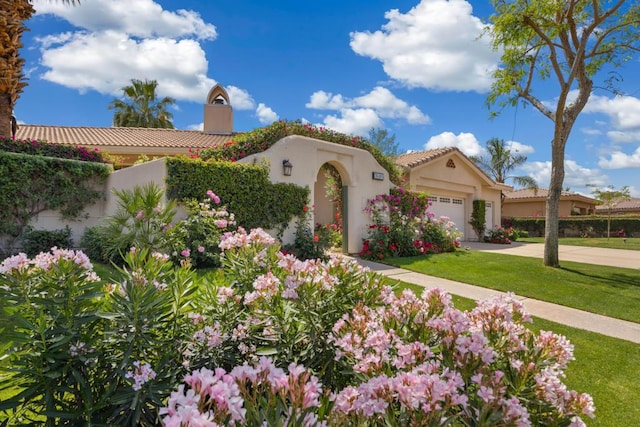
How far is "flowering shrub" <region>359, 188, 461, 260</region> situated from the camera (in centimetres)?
1120

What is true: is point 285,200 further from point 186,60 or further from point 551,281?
point 186,60

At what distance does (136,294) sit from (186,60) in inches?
561

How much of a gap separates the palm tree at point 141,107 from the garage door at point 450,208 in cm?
2272

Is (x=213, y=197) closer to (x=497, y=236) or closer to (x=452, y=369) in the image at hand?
(x=452, y=369)

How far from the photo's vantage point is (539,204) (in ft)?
103

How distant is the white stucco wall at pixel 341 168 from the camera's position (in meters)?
9.84

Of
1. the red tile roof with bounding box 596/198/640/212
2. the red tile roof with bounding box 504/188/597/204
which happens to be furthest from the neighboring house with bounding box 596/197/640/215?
the red tile roof with bounding box 504/188/597/204

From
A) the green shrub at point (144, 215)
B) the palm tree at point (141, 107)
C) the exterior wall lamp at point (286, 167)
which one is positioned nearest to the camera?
the green shrub at point (144, 215)

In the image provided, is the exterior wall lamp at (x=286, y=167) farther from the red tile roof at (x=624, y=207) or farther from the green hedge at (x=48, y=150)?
the red tile roof at (x=624, y=207)

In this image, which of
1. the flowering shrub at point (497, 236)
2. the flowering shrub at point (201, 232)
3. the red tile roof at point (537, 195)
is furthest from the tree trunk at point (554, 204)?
the red tile roof at point (537, 195)

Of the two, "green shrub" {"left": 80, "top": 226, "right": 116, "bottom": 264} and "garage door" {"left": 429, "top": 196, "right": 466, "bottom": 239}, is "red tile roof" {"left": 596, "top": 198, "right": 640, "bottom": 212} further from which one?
"green shrub" {"left": 80, "top": 226, "right": 116, "bottom": 264}

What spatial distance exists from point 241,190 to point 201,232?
171 centimetres

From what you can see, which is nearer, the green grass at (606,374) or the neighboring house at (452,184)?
the green grass at (606,374)

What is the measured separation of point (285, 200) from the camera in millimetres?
9641
